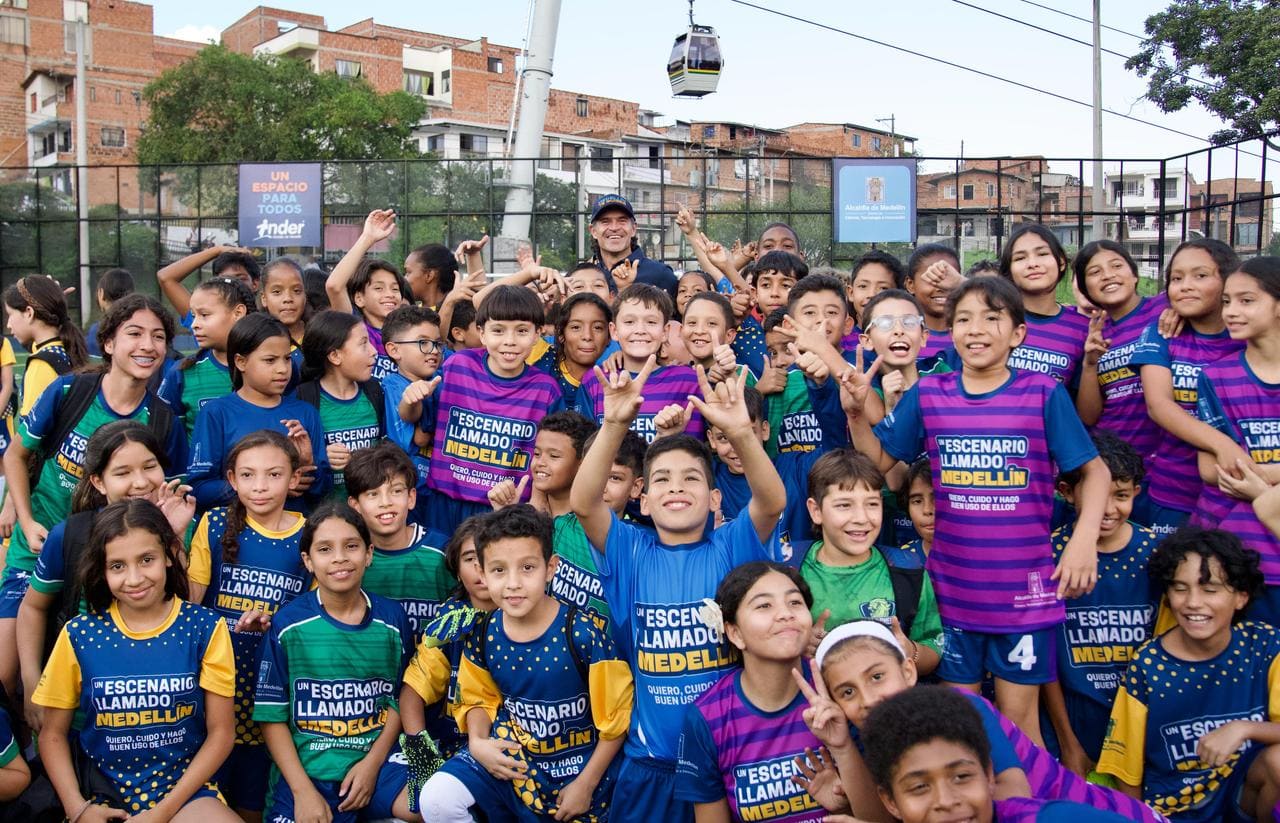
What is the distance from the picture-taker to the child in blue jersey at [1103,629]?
12.3 feet

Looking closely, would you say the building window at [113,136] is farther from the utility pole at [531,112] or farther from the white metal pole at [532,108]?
the white metal pole at [532,108]

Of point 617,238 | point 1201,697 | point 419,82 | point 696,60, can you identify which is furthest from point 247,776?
point 419,82

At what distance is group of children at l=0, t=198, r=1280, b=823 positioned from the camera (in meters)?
3.33

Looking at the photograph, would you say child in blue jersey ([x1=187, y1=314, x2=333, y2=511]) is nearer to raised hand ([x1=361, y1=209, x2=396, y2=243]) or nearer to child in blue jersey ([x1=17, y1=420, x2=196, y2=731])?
child in blue jersey ([x1=17, y1=420, x2=196, y2=731])

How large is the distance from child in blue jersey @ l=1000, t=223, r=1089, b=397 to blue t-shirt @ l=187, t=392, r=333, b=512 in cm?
292

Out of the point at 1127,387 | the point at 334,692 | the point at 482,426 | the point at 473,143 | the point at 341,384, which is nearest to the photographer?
the point at 334,692

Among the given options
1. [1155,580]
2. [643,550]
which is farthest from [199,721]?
[1155,580]

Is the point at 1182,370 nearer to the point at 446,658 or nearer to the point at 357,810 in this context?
the point at 446,658

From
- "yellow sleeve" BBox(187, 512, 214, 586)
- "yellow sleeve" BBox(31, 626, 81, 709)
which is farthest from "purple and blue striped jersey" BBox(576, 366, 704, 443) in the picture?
"yellow sleeve" BBox(31, 626, 81, 709)

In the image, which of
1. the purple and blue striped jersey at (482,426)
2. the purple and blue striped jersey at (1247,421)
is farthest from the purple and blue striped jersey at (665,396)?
the purple and blue striped jersey at (1247,421)

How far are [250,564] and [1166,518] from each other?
3.52 metres

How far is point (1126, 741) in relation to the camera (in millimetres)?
3490

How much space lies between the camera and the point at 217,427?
4340mm

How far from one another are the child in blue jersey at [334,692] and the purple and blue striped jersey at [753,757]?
1.15 meters
